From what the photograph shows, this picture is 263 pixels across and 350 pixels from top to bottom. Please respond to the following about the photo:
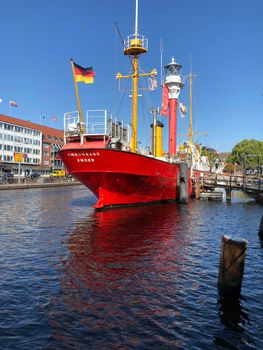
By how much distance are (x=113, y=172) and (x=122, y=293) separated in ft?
50.8

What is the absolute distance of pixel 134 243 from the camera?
15.0 m

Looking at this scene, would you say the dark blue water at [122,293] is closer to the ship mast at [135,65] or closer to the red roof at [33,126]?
the ship mast at [135,65]

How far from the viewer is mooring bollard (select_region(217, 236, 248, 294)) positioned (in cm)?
852

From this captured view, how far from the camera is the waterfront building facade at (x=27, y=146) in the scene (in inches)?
3573

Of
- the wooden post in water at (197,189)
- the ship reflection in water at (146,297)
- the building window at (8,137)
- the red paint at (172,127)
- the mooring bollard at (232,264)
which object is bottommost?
the ship reflection in water at (146,297)

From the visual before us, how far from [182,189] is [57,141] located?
91632 mm

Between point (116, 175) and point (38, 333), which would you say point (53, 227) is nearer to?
point (116, 175)

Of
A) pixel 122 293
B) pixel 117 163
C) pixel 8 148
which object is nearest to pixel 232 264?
pixel 122 293

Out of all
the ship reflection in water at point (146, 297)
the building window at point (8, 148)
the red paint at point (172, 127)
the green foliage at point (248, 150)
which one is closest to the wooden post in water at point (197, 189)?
the red paint at point (172, 127)

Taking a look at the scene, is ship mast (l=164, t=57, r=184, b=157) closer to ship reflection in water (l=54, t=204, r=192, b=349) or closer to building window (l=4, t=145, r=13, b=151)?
ship reflection in water (l=54, t=204, r=192, b=349)

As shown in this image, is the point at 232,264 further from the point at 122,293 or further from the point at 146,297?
the point at 122,293

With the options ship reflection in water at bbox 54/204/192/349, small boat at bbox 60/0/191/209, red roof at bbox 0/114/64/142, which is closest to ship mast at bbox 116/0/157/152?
small boat at bbox 60/0/191/209

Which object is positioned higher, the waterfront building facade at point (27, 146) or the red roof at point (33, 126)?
the red roof at point (33, 126)

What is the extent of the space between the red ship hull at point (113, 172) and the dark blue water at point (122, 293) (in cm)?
749
